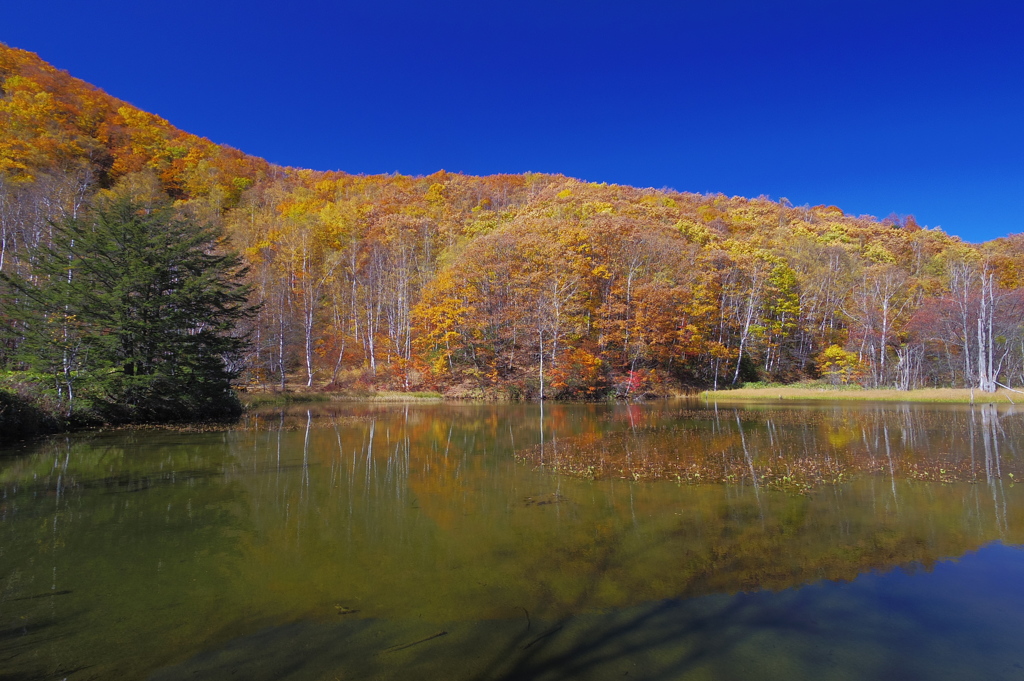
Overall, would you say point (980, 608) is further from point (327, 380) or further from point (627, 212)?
point (627, 212)

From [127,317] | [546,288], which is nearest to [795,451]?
[127,317]

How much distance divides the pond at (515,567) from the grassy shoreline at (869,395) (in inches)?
816

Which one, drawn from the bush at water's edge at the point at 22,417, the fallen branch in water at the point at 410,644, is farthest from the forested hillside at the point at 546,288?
the fallen branch in water at the point at 410,644

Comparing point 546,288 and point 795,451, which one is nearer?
point 795,451

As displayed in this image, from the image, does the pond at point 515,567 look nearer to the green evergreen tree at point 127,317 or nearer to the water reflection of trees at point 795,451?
the water reflection of trees at point 795,451

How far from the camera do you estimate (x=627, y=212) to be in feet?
152

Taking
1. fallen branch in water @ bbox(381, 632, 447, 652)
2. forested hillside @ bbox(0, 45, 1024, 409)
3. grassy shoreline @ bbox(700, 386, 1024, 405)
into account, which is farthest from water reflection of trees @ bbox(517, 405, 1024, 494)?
forested hillside @ bbox(0, 45, 1024, 409)

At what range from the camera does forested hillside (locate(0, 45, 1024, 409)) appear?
32.9 meters

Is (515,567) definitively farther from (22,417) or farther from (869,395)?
(869,395)

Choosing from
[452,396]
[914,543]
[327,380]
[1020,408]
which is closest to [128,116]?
[327,380]

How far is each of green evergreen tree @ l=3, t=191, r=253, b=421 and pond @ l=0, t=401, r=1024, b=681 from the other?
283 inches

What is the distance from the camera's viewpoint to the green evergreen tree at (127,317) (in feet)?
53.3

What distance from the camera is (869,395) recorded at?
2961 cm

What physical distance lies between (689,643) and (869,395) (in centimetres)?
3325
